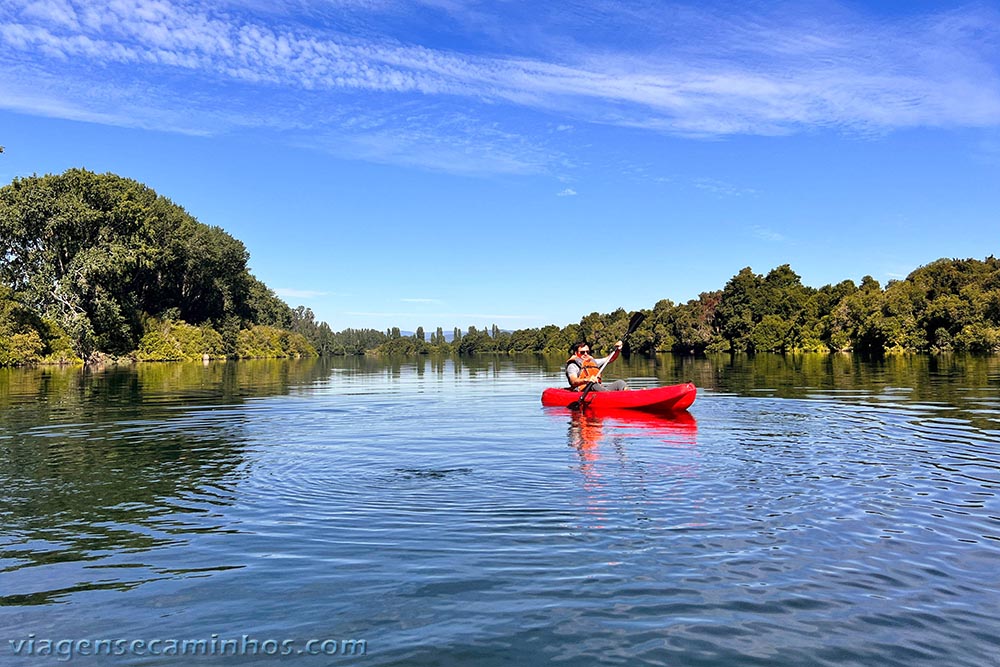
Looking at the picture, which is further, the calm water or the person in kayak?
the person in kayak

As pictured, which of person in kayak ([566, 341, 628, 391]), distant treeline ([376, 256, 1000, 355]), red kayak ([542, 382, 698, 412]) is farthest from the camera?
distant treeline ([376, 256, 1000, 355])

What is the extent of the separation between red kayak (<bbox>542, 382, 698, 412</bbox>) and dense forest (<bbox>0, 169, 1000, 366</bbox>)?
1530 centimetres

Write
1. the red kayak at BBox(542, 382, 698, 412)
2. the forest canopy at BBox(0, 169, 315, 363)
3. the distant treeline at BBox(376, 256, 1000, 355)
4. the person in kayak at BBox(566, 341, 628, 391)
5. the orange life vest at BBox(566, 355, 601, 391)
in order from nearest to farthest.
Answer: the red kayak at BBox(542, 382, 698, 412) < the person in kayak at BBox(566, 341, 628, 391) < the orange life vest at BBox(566, 355, 601, 391) < the forest canopy at BBox(0, 169, 315, 363) < the distant treeline at BBox(376, 256, 1000, 355)

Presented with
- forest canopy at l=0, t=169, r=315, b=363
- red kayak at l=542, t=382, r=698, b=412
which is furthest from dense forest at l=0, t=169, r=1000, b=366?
red kayak at l=542, t=382, r=698, b=412

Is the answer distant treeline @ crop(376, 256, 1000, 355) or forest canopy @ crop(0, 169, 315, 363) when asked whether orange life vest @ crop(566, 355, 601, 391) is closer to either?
distant treeline @ crop(376, 256, 1000, 355)

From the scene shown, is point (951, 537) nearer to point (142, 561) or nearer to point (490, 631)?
point (490, 631)

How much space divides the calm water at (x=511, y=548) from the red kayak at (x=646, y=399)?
13.7 feet

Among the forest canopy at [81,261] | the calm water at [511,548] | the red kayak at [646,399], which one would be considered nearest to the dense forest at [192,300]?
the forest canopy at [81,261]

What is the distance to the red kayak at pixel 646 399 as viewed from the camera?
20.2m

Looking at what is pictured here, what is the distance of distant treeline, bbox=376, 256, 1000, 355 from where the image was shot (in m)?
71.6

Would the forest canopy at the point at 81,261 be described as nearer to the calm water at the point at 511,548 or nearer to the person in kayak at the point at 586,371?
the person in kayak at the point at 586,371

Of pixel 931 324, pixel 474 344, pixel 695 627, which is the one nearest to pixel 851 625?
pixel 695 627

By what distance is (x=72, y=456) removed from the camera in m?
13.4

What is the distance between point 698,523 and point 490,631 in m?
3.73
